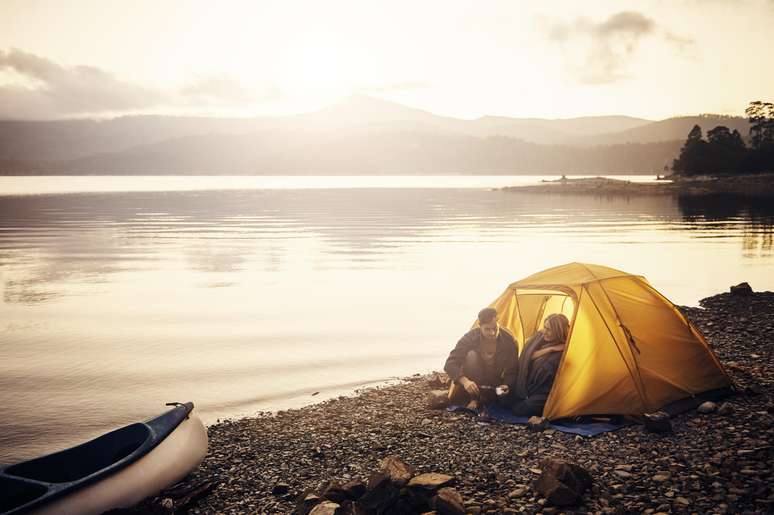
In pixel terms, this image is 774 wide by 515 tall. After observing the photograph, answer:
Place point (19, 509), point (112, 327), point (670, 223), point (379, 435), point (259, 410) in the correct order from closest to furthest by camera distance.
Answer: point (19, 509) → point (379, 435) → point (259, 410) → point (112, 327) → point (670, 223)

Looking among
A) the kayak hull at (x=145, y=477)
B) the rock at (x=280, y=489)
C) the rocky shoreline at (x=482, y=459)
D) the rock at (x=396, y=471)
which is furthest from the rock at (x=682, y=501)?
→ the kayak hull at (x=145, y=477)

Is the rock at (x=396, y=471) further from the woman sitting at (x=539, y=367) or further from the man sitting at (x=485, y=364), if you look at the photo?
the woman sitting at (x=539, y=367)

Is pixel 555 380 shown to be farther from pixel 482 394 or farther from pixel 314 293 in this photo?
pixel 314 293

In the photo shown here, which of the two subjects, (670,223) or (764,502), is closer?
(764,502)

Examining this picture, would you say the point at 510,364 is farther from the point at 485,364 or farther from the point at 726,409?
the point at 726,409

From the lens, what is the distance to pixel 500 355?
11.6m

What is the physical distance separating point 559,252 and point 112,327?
1151 inches

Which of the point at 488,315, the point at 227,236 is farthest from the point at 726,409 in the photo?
the point at 227,236

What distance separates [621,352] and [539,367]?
5.03ft

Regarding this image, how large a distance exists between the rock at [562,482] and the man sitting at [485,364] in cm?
326

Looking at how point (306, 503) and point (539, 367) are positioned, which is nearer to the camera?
point (306, 503)

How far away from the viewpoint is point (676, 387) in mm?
11172

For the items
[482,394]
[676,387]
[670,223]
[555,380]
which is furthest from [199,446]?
[670,223]

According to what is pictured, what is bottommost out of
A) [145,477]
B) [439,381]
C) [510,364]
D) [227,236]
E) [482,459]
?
[439,381]
